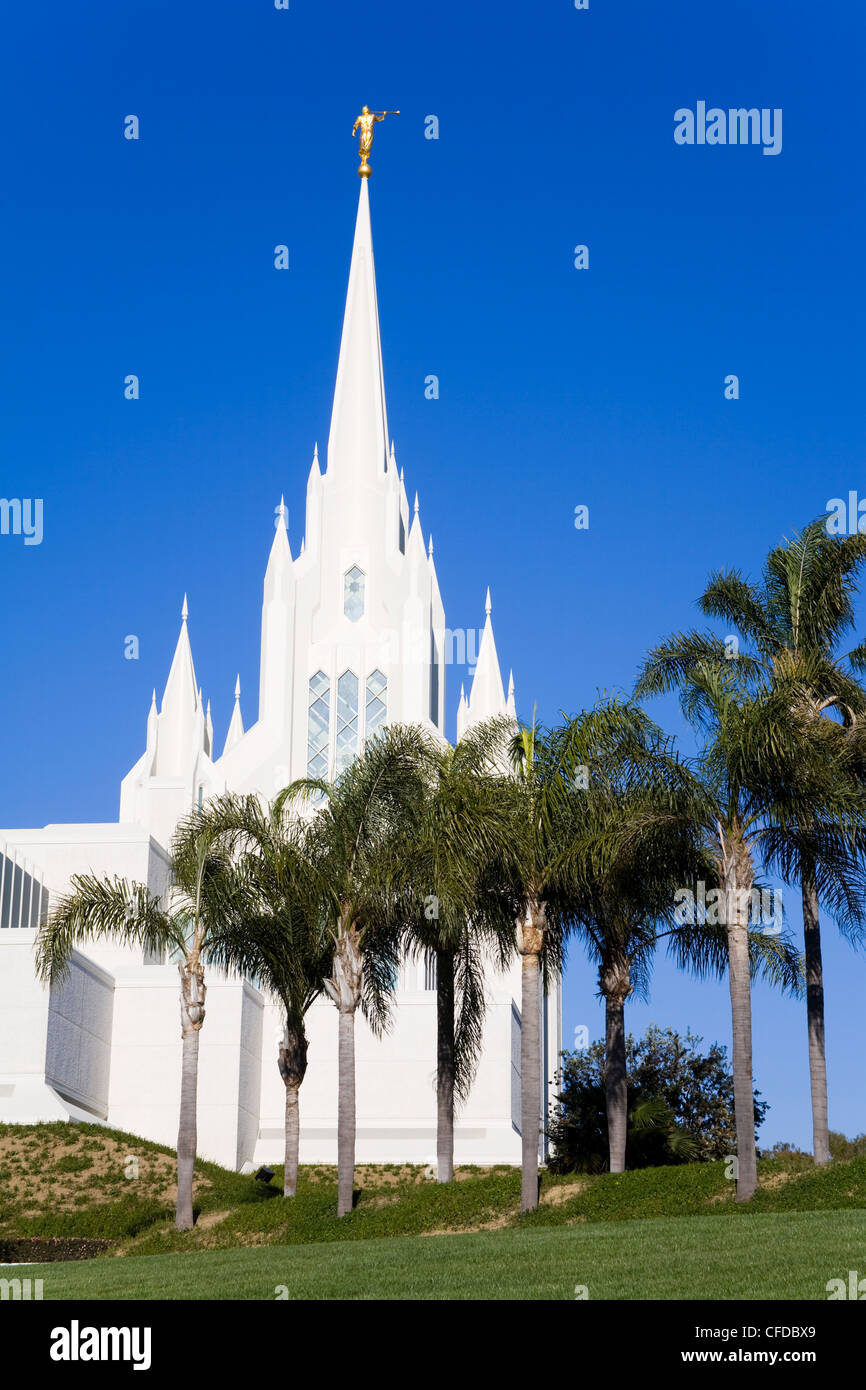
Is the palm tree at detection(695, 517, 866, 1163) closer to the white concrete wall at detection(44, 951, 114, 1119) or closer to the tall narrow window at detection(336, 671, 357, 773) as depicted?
the white concrete wall at detection(44, 951, 114, 1119)

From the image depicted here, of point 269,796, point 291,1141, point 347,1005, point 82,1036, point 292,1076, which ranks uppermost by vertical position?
point 269,796

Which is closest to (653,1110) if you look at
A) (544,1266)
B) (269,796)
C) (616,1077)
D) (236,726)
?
(616,1077)

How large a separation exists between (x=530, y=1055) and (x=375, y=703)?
28.8m

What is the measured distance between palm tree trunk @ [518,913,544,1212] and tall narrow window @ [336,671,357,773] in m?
27.6

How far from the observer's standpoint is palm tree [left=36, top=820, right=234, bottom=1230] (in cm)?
2300

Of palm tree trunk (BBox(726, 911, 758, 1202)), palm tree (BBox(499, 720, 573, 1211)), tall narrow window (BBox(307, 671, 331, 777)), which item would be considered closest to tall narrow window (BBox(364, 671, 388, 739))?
tall narrow window (BBox(307, 671, 331, 777))

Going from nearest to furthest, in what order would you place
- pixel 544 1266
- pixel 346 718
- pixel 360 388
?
pixel 544 1266 → pixel 346 718 → pixel 360 388

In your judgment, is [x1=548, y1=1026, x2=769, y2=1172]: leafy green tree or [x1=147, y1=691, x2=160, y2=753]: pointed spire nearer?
[x1=548, y1=1026, x2=769, y2=1172]: leafy green tree

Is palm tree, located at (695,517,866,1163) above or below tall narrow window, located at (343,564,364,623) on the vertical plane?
below

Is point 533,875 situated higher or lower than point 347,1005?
higher

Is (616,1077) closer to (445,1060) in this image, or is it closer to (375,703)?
(445,1060)

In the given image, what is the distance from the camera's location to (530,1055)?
21.3 metres

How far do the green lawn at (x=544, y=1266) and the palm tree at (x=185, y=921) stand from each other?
545 centimetres
